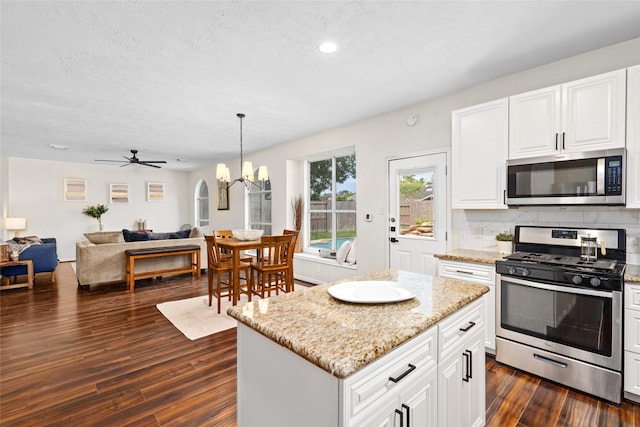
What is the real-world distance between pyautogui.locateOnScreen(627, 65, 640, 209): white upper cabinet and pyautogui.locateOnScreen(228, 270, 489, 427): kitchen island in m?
1.61

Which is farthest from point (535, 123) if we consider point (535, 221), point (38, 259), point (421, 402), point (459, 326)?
point (38, 259)

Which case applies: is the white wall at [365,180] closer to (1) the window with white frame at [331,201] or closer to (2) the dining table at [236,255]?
(1) the window with white frame at [331,201]

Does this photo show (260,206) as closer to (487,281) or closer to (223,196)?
(223,196)

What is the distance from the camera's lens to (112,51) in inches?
96.7

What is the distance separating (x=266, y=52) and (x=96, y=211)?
7854mm

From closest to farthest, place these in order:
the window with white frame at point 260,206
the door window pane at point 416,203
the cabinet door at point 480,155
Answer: the cabinet door at point 480,155 < the door window pane at point 416,203 < the window with white frame at point 260,206

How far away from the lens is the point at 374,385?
954 mm

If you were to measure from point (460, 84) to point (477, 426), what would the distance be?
2.96 meters

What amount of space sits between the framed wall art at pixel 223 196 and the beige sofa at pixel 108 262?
2.21 metres

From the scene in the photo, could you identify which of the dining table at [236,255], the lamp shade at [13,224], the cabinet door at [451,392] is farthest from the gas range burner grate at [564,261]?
the lamp shade at [13,224]

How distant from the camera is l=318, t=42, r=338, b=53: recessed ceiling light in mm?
2379

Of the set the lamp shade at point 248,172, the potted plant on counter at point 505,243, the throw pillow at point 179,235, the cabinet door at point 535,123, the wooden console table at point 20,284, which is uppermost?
the cabinet door at point 535,123

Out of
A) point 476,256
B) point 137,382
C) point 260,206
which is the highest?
point 260,206

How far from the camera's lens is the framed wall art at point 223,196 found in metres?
7.59
